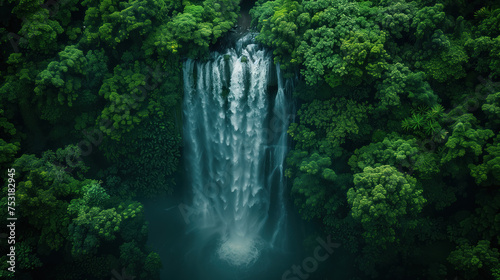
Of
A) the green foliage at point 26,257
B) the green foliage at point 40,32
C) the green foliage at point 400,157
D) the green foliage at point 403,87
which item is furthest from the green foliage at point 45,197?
the green foliage at point 403,87

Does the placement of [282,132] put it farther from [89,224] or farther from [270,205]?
[89,224]

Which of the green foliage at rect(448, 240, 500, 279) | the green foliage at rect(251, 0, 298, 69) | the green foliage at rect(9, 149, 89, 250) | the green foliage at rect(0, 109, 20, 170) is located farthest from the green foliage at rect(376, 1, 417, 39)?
the green foliage at rect(0, 109, 20, 170)

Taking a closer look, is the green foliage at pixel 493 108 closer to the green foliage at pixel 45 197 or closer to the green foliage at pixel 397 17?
the green foliage at pixel 397 17

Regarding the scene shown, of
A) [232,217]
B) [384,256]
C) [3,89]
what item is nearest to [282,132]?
[232,217]

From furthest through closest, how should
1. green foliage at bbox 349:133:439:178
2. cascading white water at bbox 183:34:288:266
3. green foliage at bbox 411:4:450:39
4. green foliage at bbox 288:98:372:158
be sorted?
cascading white water at bbox 183:34:288:266 → green foliage at bbox 288:98:372:158 → green foliage at bbox 411:4:450:39 → green foliage at bbox 349:133:439:178

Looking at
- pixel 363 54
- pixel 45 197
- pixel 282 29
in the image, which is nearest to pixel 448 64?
pixel 363 54

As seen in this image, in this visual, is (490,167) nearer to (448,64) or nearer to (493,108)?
(493,108)

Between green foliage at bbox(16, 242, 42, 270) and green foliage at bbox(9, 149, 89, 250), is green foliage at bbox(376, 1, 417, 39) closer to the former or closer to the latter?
green foliage at bbox(9, 149, 89, 250)
